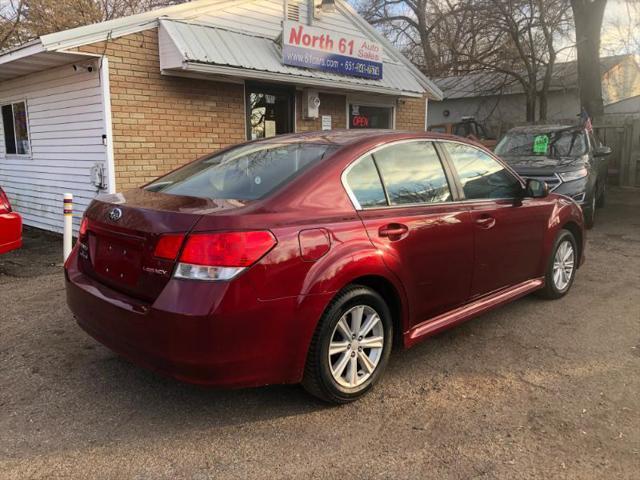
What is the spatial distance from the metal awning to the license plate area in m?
5.04

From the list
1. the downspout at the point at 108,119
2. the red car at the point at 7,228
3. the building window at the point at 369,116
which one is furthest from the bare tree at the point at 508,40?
the red car at the point at 7,228

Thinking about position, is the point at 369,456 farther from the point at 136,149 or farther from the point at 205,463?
the point at 136,149

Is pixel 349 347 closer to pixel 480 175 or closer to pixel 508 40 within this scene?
pixel 480 175

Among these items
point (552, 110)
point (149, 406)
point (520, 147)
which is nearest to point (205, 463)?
point (149, 406)

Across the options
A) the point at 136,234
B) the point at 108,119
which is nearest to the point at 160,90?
the point at 108,119

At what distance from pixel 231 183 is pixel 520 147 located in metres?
8.19

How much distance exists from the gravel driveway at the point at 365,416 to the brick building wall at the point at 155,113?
13.2 feet

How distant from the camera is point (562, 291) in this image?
5.33 metres

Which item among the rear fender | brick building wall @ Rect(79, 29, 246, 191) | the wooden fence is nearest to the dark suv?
the rear fender

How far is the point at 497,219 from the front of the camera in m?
4.19

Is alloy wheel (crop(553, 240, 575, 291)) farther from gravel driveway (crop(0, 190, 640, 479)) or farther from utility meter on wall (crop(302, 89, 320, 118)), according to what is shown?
utility meter on wall (crop(302, 89, 320, 118))

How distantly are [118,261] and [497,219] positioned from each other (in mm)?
2715

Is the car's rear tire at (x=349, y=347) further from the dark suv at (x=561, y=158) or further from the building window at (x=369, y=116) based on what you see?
the building window at (x=369, y=116)

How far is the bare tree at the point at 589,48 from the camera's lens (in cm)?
1427
